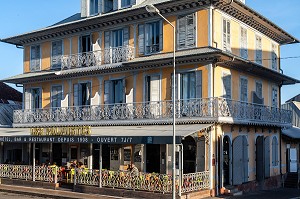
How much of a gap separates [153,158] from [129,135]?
11.9 ft

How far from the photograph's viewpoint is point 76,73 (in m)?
29.1

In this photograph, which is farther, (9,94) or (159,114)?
(9,94)

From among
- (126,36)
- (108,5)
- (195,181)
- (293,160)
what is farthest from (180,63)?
(293,160)

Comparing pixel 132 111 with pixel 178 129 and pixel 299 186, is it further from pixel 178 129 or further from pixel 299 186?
pixel 299 186

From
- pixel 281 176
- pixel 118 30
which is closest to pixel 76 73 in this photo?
pixel 118 30

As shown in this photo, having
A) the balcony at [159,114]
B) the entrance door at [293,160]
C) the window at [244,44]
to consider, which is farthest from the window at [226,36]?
the entrance door at [293,160]

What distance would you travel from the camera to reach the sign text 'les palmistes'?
82.2 feet

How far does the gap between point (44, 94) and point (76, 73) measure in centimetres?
389

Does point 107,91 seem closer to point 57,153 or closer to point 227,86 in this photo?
point 57,153

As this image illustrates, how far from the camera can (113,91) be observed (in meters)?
28.3

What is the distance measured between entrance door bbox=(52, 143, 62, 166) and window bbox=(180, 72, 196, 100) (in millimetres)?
10013

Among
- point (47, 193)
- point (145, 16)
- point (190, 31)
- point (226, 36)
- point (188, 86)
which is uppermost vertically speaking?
point (145, 16)

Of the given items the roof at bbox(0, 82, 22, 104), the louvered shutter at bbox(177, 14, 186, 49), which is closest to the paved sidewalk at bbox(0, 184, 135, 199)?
the louvered shutter at bbox(177, 14, 186, 49)

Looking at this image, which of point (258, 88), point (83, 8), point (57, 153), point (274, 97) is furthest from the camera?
point (274, 97)
